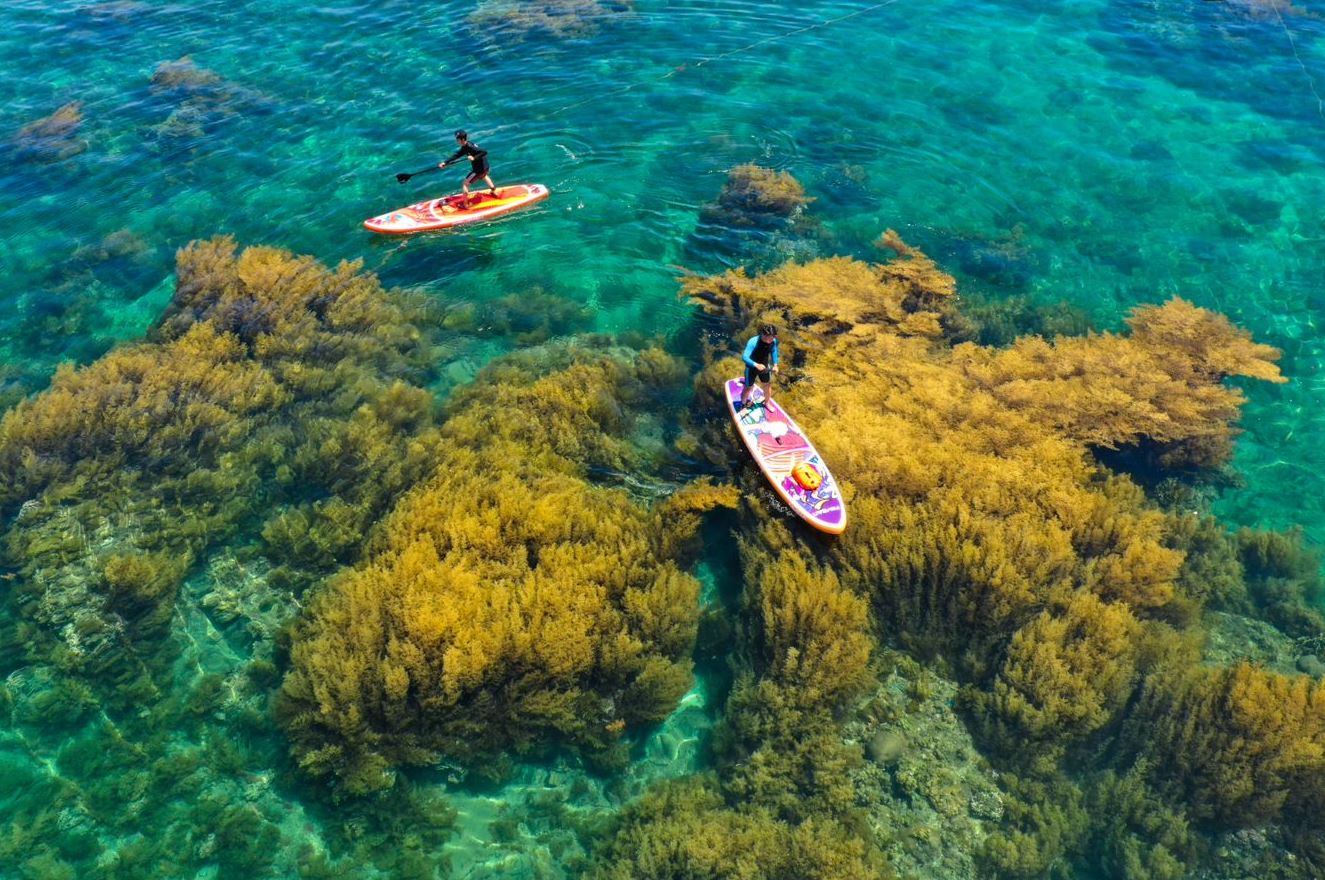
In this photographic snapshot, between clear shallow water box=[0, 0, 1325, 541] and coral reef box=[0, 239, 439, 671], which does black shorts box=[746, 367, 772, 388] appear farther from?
coral reef box=[0, 239, 439, 671]

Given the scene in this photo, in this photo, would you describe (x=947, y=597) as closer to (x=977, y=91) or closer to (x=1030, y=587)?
(x=1030, y=587)

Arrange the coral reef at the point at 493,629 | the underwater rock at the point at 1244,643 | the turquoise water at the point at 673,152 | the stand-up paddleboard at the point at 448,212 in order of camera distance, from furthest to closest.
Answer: the stand-up paddleboard at the point at 448,212 < the turquoise water at the point at 673,152 < the underwater rock at the point at 1244,643 < the coral reef at the point at 493,629

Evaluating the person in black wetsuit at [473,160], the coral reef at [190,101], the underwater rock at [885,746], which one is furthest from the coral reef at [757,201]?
the coral reef at [190,101]

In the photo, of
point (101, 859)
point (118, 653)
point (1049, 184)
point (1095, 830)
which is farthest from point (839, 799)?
point (1049, 184)

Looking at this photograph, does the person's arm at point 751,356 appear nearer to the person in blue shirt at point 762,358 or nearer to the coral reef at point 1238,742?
the person in blue shirt at point 762,358

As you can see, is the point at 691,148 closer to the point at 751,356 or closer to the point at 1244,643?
the point at 751,356

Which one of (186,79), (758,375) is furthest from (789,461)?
(186,79)
